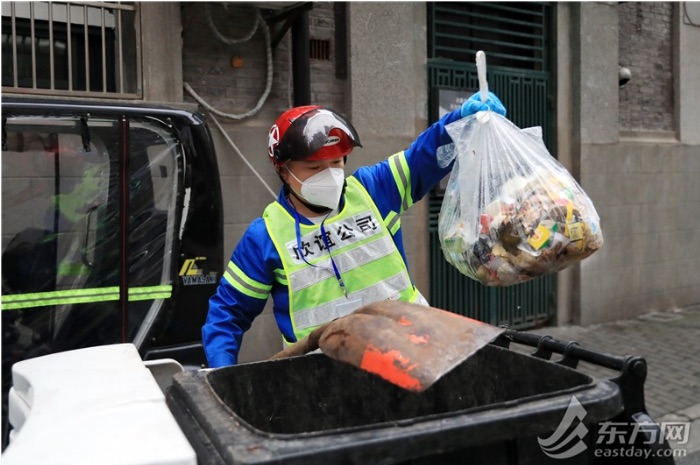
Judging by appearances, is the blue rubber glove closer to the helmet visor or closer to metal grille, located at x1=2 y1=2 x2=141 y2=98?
the helmet visor

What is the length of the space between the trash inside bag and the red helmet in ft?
1.47

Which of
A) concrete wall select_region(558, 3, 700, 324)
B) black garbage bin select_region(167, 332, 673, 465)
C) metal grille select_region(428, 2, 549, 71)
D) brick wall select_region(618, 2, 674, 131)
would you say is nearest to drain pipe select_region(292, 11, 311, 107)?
metal grille select_region(428, 2, 549, 71)

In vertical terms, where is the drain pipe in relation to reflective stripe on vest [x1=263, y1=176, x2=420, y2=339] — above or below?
above

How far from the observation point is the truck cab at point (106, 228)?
10.1 feet

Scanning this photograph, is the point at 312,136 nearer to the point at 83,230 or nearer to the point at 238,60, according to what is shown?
the point at 83,230

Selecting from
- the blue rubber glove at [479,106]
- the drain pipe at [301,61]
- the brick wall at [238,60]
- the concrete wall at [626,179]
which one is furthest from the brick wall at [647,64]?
the blue rubber glove at [479,106]

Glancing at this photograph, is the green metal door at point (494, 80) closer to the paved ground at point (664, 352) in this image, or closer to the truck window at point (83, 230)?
the paved ground at point (664, 352)

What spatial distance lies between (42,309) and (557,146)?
612 centimetres

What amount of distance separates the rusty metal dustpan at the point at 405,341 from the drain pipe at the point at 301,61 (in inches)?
168

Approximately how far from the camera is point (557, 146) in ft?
25.3

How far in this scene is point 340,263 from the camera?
2.51m

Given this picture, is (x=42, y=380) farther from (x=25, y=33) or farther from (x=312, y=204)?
(x=25, y=33)

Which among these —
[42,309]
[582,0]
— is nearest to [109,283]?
[42,309]

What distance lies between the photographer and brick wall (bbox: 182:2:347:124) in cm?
551
